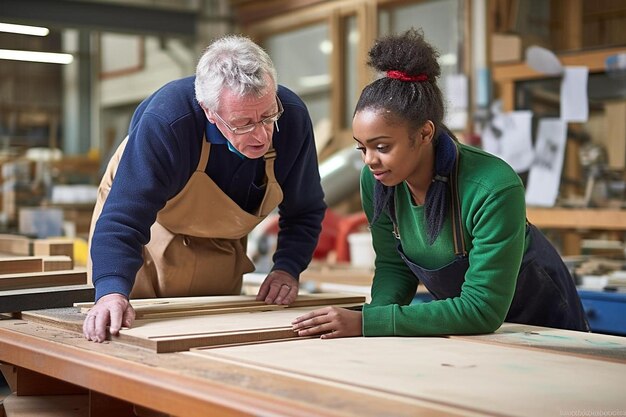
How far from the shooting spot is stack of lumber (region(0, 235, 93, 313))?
8.07ft

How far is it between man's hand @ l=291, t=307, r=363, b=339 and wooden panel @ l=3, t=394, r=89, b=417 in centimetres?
54

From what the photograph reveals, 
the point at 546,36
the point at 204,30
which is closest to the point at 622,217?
the point at 546,36

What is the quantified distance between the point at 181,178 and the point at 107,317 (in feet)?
1.76

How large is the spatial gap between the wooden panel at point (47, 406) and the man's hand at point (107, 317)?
227mm

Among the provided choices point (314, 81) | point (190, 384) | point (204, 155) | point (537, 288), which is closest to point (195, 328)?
point (190, 384)

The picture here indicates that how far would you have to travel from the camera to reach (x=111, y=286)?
2.18 meters

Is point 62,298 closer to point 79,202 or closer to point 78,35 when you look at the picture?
point 79,202

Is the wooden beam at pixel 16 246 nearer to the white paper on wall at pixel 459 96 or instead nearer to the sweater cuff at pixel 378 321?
the sweater cuff at pixel 378 321

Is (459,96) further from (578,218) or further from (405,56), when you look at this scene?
(405,56)

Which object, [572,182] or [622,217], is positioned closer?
[622,217]

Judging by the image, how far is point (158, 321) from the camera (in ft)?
7.15

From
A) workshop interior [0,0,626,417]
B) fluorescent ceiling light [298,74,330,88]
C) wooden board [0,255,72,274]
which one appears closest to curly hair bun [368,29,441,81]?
workshop interior [0,0,626,417]

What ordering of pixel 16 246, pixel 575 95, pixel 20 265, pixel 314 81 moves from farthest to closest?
pixel 314 81, pixel 575 95, pixel 16 246, pixel 20 265

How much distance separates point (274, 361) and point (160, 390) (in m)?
0.25
